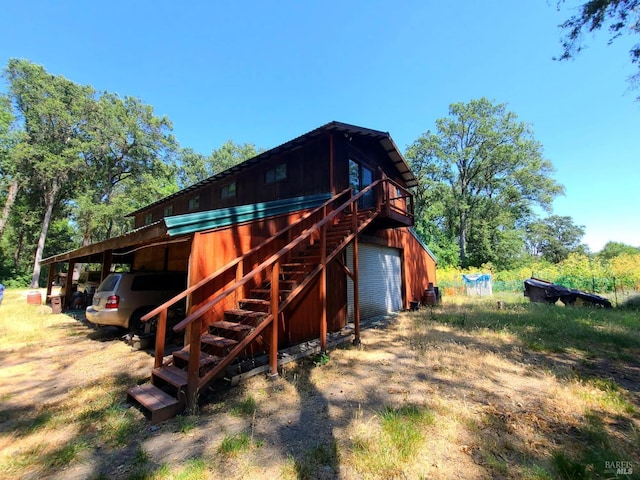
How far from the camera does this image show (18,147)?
925 inches

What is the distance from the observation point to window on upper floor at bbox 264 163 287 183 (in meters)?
9.86

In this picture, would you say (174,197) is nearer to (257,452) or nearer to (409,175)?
(409,175)

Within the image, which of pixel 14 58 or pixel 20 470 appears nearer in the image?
pixel 20 470

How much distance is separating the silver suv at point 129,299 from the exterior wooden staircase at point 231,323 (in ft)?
7.89

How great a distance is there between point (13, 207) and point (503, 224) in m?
49.4

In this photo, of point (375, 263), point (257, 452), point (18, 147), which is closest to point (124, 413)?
point (257, 452)

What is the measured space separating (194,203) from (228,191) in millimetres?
3791

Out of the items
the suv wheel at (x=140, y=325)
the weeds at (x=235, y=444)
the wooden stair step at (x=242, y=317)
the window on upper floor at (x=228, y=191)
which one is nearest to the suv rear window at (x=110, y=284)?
the suv wheel at (x=140, y=325)

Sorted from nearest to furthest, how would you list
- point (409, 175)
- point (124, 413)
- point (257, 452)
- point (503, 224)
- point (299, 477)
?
point (299, 477)
point (257, 452)
point (124, 413)
point (409, 175)
point (503, 224)

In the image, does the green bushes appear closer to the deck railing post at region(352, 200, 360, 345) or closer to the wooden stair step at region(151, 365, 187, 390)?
the deck railing post at region(352, 200, 360, 345)

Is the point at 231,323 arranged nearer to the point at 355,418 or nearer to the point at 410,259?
the point at 355,418

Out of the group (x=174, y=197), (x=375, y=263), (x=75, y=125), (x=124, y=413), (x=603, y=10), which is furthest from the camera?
(x=75, y=125)

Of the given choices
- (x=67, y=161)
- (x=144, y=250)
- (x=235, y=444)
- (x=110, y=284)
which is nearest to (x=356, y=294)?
(x=235, y=444)

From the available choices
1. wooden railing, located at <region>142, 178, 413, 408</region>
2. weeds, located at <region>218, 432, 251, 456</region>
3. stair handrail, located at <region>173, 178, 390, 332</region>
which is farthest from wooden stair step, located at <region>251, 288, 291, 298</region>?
weeds, located at <region>218, 432, 251, 456</region>
